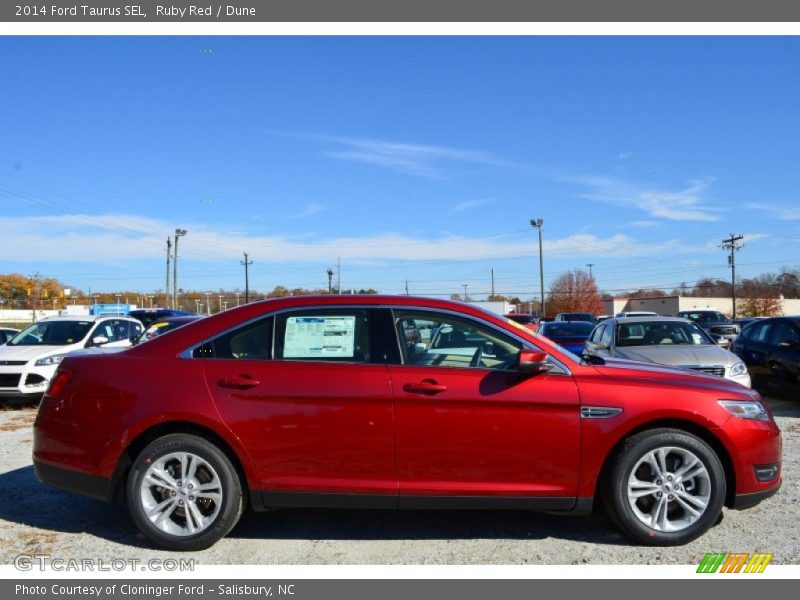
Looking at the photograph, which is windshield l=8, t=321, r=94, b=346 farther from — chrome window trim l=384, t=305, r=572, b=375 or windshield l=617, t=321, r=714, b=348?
windshield l=617, t=321, r=714, b=348

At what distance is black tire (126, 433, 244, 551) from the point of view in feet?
13.3

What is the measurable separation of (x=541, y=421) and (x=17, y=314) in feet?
Result: 280

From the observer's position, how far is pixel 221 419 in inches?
159

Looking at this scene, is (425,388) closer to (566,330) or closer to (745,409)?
(745,409)

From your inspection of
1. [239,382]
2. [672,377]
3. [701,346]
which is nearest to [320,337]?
[239,382]

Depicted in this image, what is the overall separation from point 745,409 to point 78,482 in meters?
4.48

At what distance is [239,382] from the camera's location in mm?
4086

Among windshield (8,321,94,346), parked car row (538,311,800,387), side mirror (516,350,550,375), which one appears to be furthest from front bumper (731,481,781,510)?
windshield (8,321,94,346)

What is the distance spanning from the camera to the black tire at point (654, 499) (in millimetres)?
4020

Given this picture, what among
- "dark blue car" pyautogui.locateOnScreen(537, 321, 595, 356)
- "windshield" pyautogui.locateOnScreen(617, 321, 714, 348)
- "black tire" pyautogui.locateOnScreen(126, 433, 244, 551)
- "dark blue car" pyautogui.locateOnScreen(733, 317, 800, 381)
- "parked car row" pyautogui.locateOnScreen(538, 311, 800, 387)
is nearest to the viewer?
"black tire" pyautogui.locateOnScreen(126, 433, 244, 551)

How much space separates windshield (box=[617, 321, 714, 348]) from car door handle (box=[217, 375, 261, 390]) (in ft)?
23.6

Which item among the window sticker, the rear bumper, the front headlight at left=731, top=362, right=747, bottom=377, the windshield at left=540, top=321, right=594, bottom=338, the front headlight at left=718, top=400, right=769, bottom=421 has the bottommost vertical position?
the rear bumper
